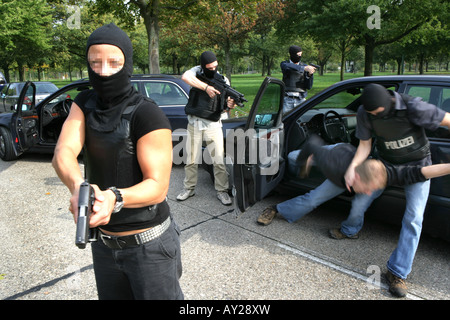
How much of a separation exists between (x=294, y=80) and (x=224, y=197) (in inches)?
107

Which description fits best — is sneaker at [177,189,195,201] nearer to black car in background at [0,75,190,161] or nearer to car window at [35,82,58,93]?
black car in background at [0,75,190,161]

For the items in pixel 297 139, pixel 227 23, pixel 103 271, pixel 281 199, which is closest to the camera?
pixel 103 271

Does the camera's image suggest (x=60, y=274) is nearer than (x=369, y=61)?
Yes

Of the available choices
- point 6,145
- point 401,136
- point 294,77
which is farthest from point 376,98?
point 6,145

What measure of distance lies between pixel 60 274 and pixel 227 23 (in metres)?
21.3

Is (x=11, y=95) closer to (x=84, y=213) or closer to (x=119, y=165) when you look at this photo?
(x=119, y=165)

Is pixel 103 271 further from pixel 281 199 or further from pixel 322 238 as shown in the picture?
pixel 281 199

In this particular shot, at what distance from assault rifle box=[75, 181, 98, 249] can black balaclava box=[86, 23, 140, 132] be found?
35 cm

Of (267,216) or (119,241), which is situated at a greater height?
(119,241)

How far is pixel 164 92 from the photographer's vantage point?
20.8 feet

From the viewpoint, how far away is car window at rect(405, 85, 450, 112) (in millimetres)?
3113
